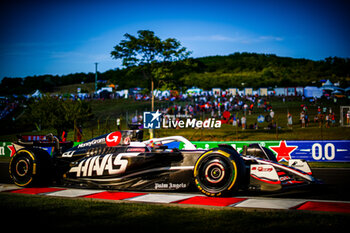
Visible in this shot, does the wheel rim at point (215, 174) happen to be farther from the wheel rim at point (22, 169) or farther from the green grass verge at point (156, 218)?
the wheel rim at point (22, 169)

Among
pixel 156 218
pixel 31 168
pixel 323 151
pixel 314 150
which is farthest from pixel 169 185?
pixel 323 151

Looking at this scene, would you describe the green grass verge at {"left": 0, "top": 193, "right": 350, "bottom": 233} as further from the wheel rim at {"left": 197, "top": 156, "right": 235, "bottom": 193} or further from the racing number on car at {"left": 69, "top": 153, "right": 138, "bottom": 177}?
the racing number on car at {"left": 69, "top": 153, "right": 138, "bottom": 177}

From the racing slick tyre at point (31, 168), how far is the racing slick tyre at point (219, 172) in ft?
12.2

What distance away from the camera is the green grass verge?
14.0 ft

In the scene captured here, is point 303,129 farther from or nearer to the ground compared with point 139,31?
nearer to the ground

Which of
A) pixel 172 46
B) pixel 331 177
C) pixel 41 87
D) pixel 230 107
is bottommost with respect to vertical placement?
pixel 331 177

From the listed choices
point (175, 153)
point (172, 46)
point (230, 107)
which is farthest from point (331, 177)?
point (230, 107)

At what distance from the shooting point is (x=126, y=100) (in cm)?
4656

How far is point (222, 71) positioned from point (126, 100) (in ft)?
154

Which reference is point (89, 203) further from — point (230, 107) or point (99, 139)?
point (230, 107)

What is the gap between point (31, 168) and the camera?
7746 millimetres

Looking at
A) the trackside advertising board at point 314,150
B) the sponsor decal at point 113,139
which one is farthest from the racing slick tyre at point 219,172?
the trackside advertising board at point 314,150

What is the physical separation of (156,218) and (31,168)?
14.0ft

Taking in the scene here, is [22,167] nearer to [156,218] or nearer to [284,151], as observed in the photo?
[156,218]
